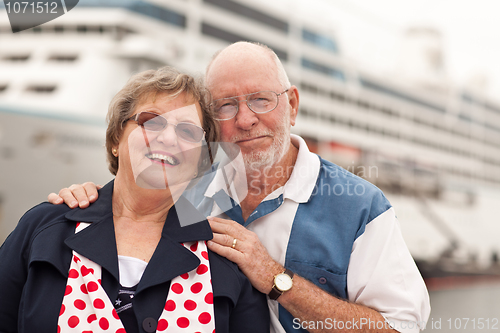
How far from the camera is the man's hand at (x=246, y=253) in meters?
1.96

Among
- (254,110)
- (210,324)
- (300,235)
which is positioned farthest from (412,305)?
(254,110)

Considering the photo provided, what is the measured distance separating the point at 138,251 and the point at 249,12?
16.9 metres

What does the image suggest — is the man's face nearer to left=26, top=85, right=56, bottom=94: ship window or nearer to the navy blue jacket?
the navy blue jacket

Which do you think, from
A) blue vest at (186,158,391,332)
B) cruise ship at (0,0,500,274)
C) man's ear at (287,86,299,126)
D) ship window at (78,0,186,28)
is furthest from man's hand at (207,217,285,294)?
ship window at (78,0,186,28)

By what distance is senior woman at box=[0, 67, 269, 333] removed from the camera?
5.49 feet

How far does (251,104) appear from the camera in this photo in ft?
8.09

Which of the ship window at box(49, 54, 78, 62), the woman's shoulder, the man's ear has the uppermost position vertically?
the man's ear

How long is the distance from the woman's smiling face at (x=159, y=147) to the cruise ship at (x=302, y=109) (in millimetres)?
338

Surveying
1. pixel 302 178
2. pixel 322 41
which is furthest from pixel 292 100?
pixel 322 41

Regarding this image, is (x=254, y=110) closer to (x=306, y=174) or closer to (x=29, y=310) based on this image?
(x=306, y=174)

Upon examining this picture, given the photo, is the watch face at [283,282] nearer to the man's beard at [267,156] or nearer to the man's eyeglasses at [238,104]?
the man's beard at [267,156]

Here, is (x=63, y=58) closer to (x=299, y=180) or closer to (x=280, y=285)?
(x=299, y=180)

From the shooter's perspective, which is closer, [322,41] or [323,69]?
[323,69]

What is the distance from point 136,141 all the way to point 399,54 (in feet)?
98.3
